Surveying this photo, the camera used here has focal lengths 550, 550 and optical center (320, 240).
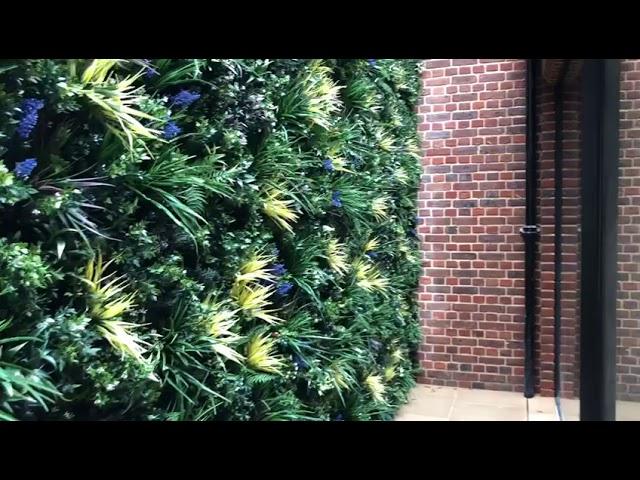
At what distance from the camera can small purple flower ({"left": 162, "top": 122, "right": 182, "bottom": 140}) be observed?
68.8 inches

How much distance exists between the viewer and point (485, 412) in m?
4.57

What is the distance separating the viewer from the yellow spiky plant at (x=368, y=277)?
3330 millimetres

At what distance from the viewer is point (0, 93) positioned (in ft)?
4.31

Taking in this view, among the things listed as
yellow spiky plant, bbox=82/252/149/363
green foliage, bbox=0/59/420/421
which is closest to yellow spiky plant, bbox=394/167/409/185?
green foliage, bbox=0/59/420/421

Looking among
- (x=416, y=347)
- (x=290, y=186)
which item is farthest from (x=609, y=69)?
(x=416, y=347)

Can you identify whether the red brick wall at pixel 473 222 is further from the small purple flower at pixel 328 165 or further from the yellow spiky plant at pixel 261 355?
the yellow spiky plant at pixel 261 355

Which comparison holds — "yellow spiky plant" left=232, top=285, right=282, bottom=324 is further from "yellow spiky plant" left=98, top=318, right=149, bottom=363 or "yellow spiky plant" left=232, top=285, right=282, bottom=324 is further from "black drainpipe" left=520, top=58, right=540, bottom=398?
"black drainpipe" left=520, top=58, right=540, bottom=398

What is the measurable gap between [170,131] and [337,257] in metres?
1.41

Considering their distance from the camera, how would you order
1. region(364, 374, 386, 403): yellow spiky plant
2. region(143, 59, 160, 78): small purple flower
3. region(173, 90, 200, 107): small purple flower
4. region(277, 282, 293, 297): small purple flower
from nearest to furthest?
region(143, 59, 160, 78): small purple flower < region(173, 90, 200, 107): small purple flower < region(277, 282, 293, 297): small purple flower < region(364, 374, 386, 403): yellow spiky plant

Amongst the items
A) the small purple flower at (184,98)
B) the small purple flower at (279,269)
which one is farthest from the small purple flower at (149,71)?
the small purple flower at (279,269)

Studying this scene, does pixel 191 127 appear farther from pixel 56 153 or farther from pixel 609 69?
pixel 609 69

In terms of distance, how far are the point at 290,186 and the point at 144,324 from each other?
1024 mm

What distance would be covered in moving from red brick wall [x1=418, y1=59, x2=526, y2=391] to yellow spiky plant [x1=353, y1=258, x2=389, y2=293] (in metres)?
1.57

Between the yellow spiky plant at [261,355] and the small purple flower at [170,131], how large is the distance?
0.88 m
